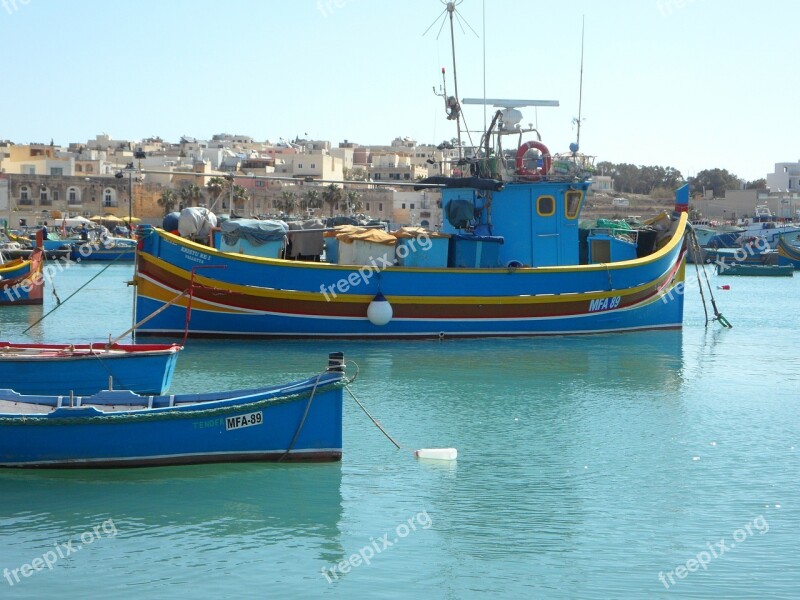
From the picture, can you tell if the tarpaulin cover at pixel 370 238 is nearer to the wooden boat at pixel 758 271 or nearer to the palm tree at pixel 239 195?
the wooden boat at pixel 758 271

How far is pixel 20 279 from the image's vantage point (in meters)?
34.5

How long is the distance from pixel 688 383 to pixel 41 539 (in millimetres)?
13541

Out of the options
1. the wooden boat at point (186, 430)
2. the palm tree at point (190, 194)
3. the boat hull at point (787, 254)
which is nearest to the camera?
the wooden boat at point (186, 430)

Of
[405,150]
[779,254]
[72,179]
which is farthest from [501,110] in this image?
[405,150]

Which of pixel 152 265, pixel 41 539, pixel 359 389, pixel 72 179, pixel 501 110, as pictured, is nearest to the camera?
pixel 41 539

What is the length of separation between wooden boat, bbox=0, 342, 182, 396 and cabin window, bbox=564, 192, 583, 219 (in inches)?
479

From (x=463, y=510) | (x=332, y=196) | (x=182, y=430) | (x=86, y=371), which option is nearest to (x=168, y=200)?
(x=332, y=196)

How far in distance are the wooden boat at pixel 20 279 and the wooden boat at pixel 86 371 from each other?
65.0 ft

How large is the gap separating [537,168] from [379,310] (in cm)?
522

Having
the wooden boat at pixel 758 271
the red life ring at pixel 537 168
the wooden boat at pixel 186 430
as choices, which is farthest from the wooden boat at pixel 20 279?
the wooden boat at pixel 758 271

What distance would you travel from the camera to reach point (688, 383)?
20.8 metres

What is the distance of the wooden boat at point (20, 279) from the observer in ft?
113

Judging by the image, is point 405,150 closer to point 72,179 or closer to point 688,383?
point 72,179

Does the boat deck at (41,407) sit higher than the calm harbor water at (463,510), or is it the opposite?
the boat deck at (41,407)
